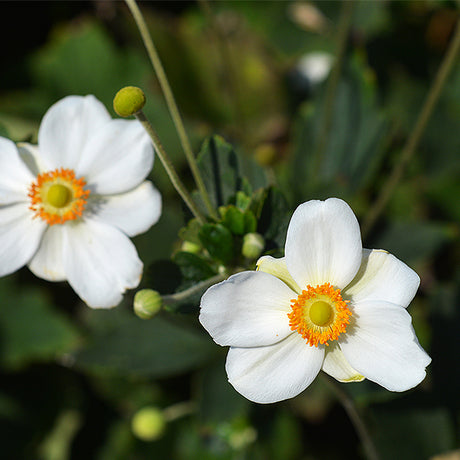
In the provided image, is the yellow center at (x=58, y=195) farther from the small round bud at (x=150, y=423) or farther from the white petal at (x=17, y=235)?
the small round bud at (x=150, y=423)

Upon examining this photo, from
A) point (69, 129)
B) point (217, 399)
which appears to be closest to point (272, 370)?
point (69, 129)

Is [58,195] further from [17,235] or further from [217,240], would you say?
[217,240]

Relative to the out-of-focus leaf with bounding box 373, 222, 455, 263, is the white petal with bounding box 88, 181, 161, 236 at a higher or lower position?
higher

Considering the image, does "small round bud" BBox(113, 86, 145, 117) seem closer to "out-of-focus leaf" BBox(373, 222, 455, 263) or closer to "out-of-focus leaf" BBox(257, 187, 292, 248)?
"out-of-focus leaf" BBox(257, 187, 292, 248)

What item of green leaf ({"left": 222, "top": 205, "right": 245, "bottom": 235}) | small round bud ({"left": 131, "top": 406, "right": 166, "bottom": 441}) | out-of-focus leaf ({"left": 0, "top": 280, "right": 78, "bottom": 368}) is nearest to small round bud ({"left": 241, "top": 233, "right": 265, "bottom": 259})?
green leaf ({"left": 222, "top": 205, "right": 245, "bottom": 235})

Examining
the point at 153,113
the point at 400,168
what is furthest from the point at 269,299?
the point at 153,113

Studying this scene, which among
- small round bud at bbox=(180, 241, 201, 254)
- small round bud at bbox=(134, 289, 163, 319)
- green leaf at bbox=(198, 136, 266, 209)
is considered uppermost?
green leaf at bbox=(198, 136, 266, 209)

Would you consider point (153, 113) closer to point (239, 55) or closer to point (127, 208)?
point (239, 55)
